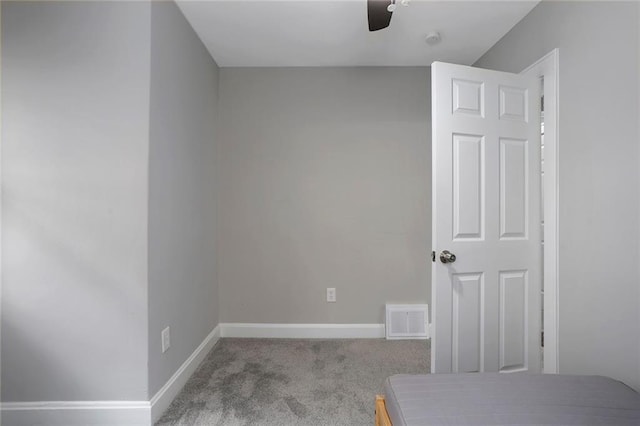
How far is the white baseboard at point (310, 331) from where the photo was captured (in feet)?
8.18

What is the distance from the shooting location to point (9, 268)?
55.9 inches

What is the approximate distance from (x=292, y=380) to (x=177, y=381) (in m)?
0.74

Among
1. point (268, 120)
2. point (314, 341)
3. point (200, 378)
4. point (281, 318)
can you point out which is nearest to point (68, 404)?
point (200, 378)

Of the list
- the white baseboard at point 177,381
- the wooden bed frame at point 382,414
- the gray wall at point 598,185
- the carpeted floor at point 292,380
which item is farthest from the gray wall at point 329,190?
the wooden bed frame at point 382,414

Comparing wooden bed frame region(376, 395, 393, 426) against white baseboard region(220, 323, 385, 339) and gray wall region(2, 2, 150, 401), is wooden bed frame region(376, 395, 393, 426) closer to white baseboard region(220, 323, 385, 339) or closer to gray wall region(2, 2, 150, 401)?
gray wall region(2, 2, 150, 401)

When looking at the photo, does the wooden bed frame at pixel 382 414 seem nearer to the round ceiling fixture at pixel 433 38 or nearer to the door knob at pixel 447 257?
the door knob at pixel 447 257

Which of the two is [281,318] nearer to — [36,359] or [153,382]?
[153,382]

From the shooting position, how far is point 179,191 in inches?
71.1

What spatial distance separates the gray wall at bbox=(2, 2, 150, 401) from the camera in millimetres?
1419

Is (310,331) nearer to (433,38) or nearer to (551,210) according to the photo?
(551,210)

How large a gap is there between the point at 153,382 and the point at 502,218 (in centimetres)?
227

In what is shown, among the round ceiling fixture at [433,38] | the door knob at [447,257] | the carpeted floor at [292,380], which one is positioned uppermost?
the round ceiling fixture at [433,38]

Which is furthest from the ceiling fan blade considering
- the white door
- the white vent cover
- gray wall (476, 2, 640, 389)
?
the white vent cover

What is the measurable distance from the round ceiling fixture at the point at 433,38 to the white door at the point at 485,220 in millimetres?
633
